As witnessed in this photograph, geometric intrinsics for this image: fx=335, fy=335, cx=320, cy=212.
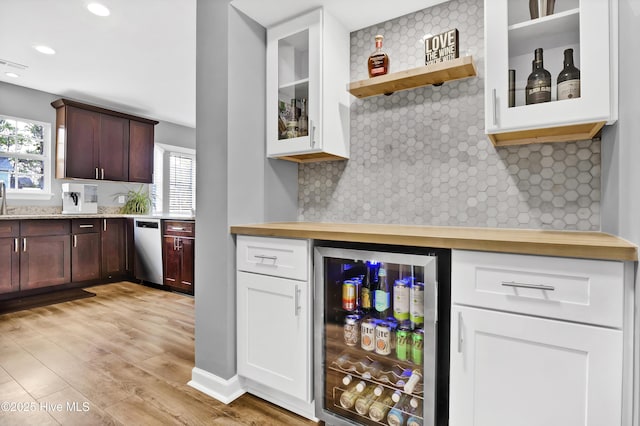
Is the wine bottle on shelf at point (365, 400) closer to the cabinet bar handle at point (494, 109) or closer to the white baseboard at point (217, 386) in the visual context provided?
the white baseboard at point (217, 386)

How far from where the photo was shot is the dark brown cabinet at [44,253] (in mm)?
3764

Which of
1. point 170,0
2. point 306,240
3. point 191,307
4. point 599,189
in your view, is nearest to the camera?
point 599,189

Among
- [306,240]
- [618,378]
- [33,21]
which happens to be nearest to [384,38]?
[306,240]

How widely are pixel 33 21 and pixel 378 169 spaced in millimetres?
3134

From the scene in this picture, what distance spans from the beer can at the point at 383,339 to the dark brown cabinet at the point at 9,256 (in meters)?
4.21

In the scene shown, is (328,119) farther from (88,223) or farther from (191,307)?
(88,223)

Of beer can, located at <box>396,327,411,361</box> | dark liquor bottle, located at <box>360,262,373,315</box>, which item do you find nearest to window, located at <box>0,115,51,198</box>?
dark liquor bottle, located at <box>360,262,373,315</box>

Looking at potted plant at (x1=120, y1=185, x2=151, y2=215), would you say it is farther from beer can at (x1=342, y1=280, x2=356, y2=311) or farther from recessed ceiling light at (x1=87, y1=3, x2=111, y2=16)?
beer can at (x1=342, y1=280, x2=356, y2=311)

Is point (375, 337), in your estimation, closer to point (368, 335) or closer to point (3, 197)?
point (368, 335)

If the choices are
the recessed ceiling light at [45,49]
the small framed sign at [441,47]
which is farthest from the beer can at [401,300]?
the recessed ceiling light at [45,49]

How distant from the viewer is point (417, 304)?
1390mm

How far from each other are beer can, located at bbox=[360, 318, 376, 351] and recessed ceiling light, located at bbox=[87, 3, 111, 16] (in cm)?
300

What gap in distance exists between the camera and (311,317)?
1611 millimetres

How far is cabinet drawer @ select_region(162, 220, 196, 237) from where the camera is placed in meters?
3.87
